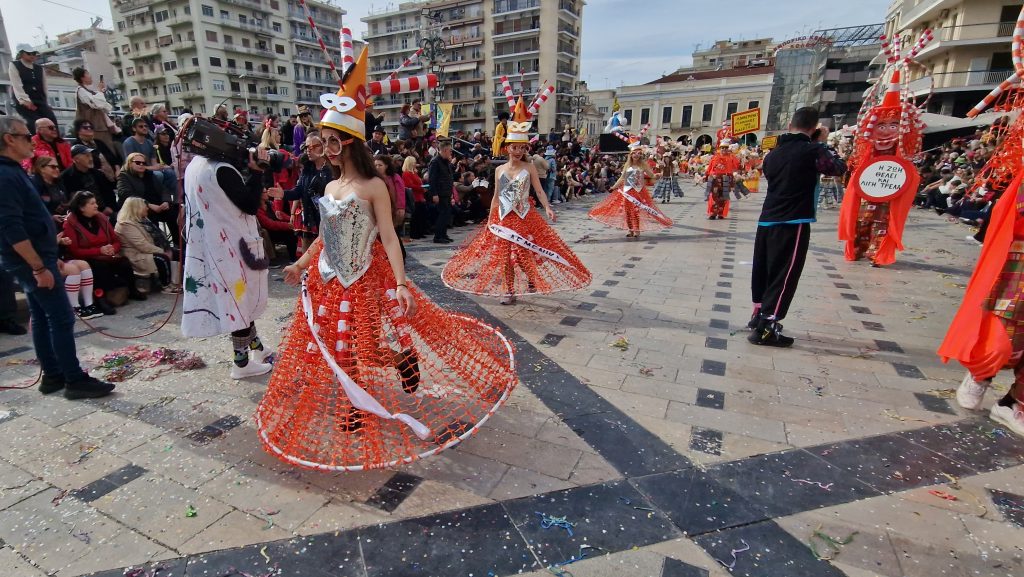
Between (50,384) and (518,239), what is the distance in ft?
12.9

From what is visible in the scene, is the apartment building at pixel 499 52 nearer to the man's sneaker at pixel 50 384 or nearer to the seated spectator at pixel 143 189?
the seated spectator at pixel 143 189

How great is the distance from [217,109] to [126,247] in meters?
2.39

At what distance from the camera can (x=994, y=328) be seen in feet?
9.77

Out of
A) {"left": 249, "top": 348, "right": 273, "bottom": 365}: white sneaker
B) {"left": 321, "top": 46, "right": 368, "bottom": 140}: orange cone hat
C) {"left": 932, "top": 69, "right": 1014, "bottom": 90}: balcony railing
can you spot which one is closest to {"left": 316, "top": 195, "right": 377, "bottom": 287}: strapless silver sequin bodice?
{"left": 321, "top": 46, "right": 368, "bottom": 140}: orange cone hat

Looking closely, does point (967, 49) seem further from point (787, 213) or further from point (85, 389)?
point (85, 389)

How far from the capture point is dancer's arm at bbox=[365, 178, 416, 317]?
8.38ft

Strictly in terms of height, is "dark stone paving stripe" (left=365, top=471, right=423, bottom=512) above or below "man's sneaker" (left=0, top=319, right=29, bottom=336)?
below

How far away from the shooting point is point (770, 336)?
169 inches

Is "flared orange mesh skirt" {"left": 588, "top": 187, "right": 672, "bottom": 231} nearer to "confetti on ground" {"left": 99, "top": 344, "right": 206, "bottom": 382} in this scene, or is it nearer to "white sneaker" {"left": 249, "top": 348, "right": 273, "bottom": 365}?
"white sneaker" {"left": 249, "top": 348, "right": 273, "bottom": 365}

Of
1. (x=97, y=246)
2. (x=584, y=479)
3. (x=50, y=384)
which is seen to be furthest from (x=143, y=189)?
(x=584, y=479)

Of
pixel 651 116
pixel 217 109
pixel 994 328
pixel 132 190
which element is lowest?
pixel 994 328

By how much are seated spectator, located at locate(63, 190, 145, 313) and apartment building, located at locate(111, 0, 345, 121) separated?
49.3 m

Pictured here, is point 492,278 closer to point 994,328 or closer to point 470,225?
point 994,328

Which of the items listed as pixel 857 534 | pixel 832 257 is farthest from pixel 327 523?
pixel 832 257
